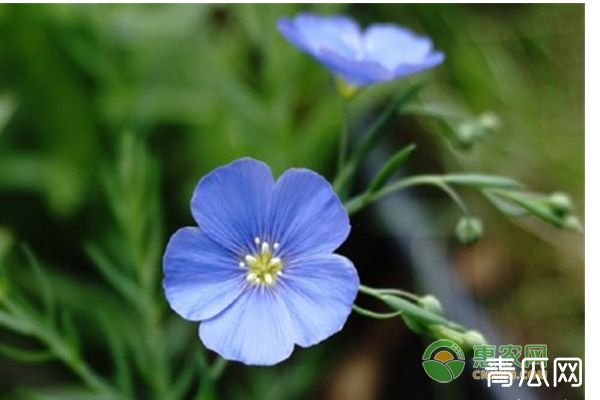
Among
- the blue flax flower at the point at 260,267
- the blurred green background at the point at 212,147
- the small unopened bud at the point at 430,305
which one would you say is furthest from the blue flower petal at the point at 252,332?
the blurred green background at the point at 212,147

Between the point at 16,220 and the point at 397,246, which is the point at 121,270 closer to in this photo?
the point at 16,220

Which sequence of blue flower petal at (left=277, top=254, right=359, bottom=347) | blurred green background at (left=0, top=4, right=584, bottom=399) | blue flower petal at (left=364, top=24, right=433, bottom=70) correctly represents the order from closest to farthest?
blue flower petal at (left=277, top=254, right=359, bottom=347) < blue flower petal at (left=364, top=24, right=433, bottom=70) < blurred green background at (left=0, top=4, right=584, bottom=399)

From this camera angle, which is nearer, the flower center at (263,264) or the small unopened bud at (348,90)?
the flower center at (263,264)

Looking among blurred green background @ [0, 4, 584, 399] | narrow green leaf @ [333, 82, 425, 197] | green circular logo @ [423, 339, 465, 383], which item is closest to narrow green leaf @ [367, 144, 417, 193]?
narrow green leaf @ [333, 82, 425, 197]

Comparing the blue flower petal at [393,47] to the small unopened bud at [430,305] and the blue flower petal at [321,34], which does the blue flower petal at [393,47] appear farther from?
the small unopened bud at [430,305]

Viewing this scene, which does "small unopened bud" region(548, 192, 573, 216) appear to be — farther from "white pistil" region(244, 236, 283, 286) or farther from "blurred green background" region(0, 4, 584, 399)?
"blurred green background" region(0, 4, 584, 399)

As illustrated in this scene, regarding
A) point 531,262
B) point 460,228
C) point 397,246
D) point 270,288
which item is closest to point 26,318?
point 270,288

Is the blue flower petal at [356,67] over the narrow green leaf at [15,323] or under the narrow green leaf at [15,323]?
over
